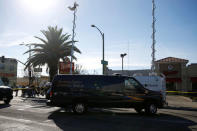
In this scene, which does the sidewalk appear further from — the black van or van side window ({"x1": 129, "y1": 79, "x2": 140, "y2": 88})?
van side window ({"x1": 129, "y1": 79, "x2": 140, "y2": 88})

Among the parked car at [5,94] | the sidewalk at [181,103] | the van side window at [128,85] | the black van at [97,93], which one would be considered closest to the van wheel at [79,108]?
the black van at [97,93]

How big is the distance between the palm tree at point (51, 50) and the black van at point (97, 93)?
14.8m

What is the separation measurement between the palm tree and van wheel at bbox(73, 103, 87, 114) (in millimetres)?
15163

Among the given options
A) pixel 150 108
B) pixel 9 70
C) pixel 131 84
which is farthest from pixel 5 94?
pixel 9 70

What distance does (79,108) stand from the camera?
9.29 metres

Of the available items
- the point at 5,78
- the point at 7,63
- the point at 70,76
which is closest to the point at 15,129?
the point at 70,76

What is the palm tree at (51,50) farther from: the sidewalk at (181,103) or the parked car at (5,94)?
the sidewalk at (181,103)

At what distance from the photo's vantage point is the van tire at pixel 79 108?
30.5 ft

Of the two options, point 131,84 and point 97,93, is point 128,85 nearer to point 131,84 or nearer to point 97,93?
point 131,84

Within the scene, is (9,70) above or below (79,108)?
above

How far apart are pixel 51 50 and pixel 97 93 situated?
52.8ft

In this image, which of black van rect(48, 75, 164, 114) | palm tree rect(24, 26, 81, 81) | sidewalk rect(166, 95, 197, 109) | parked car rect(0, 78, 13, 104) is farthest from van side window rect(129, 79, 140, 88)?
palm tree rect(24, 26, 81, 81)

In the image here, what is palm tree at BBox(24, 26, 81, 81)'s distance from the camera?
23500 millimetres

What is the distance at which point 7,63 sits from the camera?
5734 cm
